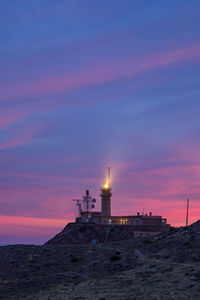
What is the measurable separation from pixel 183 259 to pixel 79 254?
16.3 meters

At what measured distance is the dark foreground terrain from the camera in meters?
43.3

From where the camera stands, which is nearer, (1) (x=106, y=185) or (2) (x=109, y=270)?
(2) (x=109, y=270)

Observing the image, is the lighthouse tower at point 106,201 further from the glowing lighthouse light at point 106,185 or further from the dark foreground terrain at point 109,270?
the dark foreground terrain at point 109,270

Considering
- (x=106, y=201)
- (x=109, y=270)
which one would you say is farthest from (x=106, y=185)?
(x=109, y=270)

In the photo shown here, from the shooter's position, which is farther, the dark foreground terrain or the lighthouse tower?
the lighthouse tower

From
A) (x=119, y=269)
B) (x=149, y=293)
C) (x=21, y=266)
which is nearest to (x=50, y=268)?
(x=21, y=266)

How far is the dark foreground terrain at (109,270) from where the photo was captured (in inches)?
1706

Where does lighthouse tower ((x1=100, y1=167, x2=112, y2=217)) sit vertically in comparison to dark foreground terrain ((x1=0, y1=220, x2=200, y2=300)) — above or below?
above

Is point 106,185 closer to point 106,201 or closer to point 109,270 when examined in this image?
→ point 106,201

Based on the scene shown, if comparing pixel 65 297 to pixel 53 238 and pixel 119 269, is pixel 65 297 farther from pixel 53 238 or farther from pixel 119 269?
pixel 53 238

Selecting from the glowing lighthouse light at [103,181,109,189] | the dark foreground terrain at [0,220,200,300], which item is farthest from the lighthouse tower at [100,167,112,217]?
the dark foreground terrain at [0,220,200,300]

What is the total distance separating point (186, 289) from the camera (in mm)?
41188

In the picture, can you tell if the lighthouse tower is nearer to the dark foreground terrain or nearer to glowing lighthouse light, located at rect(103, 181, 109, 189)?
glowing lighthouse light, located at rect(103, 181, 109, 189)

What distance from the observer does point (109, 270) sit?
53.2 m
